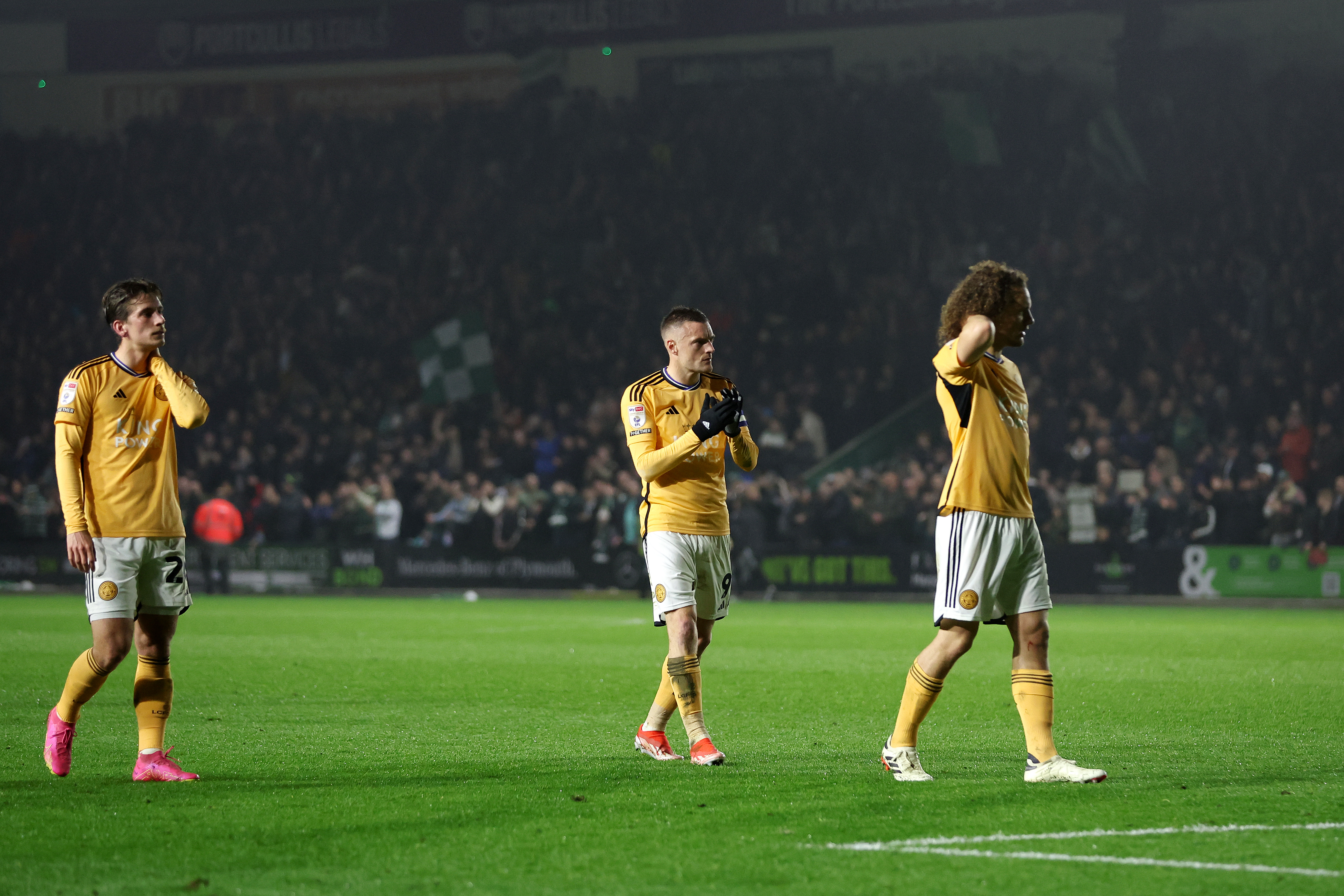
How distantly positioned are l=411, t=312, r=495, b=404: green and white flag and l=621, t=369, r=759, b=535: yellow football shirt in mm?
26635

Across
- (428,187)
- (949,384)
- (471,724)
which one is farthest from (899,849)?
(428,187)

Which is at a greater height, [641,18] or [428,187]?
[641,18]

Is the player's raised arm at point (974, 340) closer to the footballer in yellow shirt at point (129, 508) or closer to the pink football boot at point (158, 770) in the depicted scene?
the footballer in yellow shirt at point (129, 508)

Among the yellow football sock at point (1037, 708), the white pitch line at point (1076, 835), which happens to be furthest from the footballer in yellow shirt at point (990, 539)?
the white pitch line at point (1076, 835)

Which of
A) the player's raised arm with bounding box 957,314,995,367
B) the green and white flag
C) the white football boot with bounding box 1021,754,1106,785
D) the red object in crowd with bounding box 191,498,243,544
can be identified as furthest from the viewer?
the green and white flag

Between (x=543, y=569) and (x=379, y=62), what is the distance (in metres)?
17.9

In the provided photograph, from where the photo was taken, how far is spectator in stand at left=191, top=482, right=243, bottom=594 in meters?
28.2

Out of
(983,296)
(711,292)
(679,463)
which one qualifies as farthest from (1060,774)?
(711,292)

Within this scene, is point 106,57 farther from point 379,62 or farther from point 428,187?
point 428,187

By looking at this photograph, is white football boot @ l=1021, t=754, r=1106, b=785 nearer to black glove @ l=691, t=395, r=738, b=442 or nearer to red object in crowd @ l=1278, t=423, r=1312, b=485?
black glove @ l=691, t=395, r=738, b=442

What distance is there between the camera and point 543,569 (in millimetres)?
27312

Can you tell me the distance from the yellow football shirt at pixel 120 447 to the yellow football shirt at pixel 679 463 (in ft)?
6.99

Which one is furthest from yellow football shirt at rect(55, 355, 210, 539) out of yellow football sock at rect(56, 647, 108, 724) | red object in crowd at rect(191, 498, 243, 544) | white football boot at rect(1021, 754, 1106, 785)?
red object in crowd at rect(191, 498, 243, 544)

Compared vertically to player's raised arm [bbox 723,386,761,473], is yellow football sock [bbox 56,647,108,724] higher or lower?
lower
